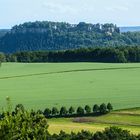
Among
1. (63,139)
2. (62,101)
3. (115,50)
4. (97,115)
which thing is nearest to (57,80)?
(62,101)

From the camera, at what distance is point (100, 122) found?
1877 inches

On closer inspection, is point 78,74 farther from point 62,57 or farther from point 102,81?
point 62,57

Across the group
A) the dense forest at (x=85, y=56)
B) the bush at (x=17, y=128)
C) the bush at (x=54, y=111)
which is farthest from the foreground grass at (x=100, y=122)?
the dense forest at (x=85, y=56)

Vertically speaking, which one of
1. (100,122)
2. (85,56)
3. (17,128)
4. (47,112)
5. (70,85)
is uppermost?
(85,56)

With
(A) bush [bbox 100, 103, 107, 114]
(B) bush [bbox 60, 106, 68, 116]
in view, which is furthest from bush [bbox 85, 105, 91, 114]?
(B) bush [bbox 60, 106, 68, 116]

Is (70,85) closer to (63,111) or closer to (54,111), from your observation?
(63,111)

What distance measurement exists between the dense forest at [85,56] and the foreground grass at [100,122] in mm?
60037

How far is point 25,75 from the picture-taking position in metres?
85.5

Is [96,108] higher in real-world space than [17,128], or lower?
lower

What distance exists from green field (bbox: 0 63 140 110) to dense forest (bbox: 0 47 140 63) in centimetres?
1748

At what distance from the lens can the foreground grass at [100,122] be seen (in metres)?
43.8

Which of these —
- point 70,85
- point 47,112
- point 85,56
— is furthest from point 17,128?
point 85,56

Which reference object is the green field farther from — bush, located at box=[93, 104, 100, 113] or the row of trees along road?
bush, located at box=[93, 104, 100, 113]

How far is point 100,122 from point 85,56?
233ft
